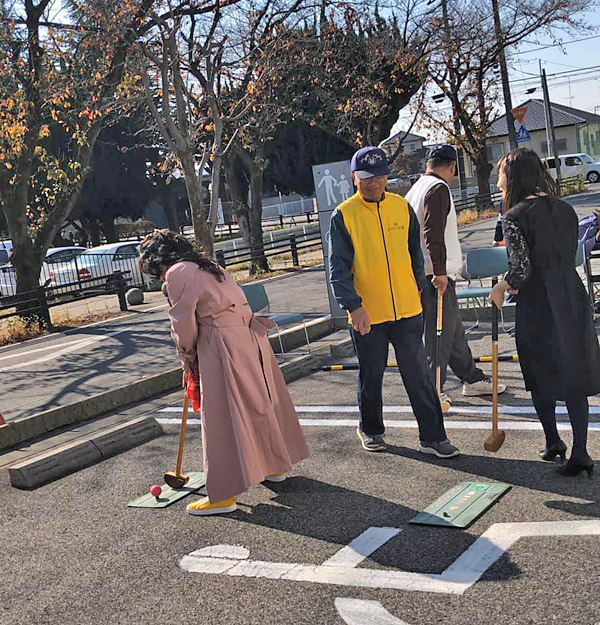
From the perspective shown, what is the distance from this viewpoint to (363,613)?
361cm

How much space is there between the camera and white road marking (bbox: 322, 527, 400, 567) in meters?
4.21

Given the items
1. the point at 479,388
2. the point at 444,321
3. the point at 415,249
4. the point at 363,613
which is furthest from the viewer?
the point at 479,388

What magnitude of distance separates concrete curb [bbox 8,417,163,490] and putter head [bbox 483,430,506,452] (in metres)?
2.92

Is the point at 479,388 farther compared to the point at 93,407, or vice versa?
the point at 93,407

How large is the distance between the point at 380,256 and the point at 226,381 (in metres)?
1.32

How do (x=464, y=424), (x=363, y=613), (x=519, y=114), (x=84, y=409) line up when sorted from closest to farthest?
(x=363, y=613)
(x=464, y=424)
(x=84, y=409)
(x=519, y=114)

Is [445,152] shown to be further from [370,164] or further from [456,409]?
[456,409]

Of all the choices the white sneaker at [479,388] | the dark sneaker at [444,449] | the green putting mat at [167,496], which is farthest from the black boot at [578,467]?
the green putting mat at [167,496]

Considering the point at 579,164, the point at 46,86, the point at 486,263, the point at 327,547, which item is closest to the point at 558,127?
the point at 579,164

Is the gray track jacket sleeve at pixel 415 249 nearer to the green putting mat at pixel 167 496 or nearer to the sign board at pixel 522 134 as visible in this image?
the green putting mat at pixel 167 496

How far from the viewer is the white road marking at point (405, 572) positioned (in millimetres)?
3840

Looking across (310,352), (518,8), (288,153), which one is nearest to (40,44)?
(310,352)

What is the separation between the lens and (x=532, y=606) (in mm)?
3461

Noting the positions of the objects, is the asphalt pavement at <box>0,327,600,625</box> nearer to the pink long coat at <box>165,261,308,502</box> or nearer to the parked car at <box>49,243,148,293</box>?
the pink long coat at <box>165,261,308,502</box>
